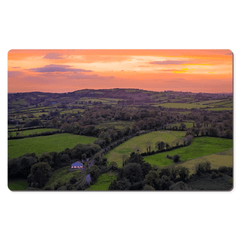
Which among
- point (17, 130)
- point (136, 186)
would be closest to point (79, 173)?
point (136, 186)

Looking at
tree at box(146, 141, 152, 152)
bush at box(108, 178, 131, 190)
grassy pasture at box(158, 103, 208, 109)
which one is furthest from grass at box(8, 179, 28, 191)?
grassy pasture at box(158, 103, 208, 109)

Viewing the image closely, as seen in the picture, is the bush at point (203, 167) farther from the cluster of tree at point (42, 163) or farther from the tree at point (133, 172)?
the cluster of tree at point (42, 163)

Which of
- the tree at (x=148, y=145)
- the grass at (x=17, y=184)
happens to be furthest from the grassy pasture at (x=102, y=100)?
the grass at (x=17, y=184)

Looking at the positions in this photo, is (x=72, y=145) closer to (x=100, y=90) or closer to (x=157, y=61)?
(x=100, y=90)

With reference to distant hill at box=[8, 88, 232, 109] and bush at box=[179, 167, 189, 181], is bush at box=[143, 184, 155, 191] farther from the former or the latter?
distant hill at box=[8, 88, 232, 109]

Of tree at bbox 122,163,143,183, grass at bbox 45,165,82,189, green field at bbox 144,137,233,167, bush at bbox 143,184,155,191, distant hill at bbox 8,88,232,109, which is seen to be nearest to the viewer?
bush at bbox 143,184,155,191

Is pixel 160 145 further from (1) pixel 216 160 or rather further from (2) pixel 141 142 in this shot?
(1) pixel 216 160
